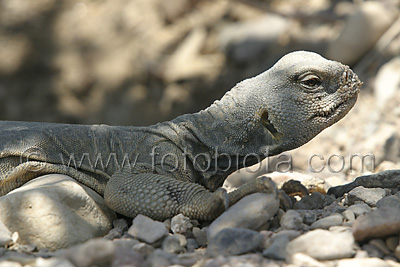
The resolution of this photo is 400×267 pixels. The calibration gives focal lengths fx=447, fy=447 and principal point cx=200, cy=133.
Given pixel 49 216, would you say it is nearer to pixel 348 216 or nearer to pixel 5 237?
pixel 5 237

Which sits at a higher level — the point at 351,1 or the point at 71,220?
the point at 351,1

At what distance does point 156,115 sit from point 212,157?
899 cm

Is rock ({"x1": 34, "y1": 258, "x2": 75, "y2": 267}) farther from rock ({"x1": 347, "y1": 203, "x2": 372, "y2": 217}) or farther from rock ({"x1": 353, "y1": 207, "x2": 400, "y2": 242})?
rock ({"x1": 347, "y1": 203, "x2": 372, "y2": 217})

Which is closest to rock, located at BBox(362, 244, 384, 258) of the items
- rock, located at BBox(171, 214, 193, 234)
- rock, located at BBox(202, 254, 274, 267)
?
rock, located at BBox(202, 254, 274, 267)

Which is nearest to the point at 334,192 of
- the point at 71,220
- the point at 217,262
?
the point at 217,262

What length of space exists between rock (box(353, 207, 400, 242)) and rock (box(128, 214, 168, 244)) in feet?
4.72

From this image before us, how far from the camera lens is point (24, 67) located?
43.5 ft

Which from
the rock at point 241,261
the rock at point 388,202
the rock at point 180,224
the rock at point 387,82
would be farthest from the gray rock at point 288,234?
the rock at point 387,82

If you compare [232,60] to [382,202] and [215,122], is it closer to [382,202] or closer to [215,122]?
[215,122]

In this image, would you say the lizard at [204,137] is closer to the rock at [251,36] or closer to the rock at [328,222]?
the rock at [328,222]

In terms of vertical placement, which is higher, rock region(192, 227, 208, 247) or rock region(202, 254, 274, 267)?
rock region(202, 254, 274, 267)

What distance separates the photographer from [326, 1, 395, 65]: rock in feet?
35.8

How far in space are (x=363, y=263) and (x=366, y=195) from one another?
1.51 meters

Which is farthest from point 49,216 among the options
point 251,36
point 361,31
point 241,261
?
point 251,36
